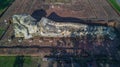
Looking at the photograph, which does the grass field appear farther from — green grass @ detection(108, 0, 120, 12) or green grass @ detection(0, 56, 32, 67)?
green grass @ detection(108, 0, 120, 12)

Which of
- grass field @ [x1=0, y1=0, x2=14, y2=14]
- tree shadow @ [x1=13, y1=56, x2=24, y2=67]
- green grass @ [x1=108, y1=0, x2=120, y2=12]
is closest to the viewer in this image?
tree shadow @ [x1=13, y1=56, x2=24, y2=67]

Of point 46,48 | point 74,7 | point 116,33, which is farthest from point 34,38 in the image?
point 74,7

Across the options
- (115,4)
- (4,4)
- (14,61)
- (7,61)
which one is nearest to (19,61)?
(14,61)

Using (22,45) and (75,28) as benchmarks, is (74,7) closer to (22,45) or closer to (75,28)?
(75,28)

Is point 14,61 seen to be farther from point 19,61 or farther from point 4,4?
point 4,4

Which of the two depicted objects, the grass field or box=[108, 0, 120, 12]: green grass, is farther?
box=[108, 0, 120, 12]: green grass

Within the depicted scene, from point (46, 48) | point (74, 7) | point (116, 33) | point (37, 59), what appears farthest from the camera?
point (74, 7)

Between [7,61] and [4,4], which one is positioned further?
[4,4]

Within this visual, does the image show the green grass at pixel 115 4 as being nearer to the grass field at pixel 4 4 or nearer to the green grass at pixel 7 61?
the grass field at pixel 4 4

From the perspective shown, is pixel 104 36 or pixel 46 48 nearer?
pixel 46 48

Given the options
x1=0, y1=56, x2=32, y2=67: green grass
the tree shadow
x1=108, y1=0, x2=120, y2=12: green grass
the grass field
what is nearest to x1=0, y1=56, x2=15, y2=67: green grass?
x1=0, y1=56, x2=32, y2=67: green grass

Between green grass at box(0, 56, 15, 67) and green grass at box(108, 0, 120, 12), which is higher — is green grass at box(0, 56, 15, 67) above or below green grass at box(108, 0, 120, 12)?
above
